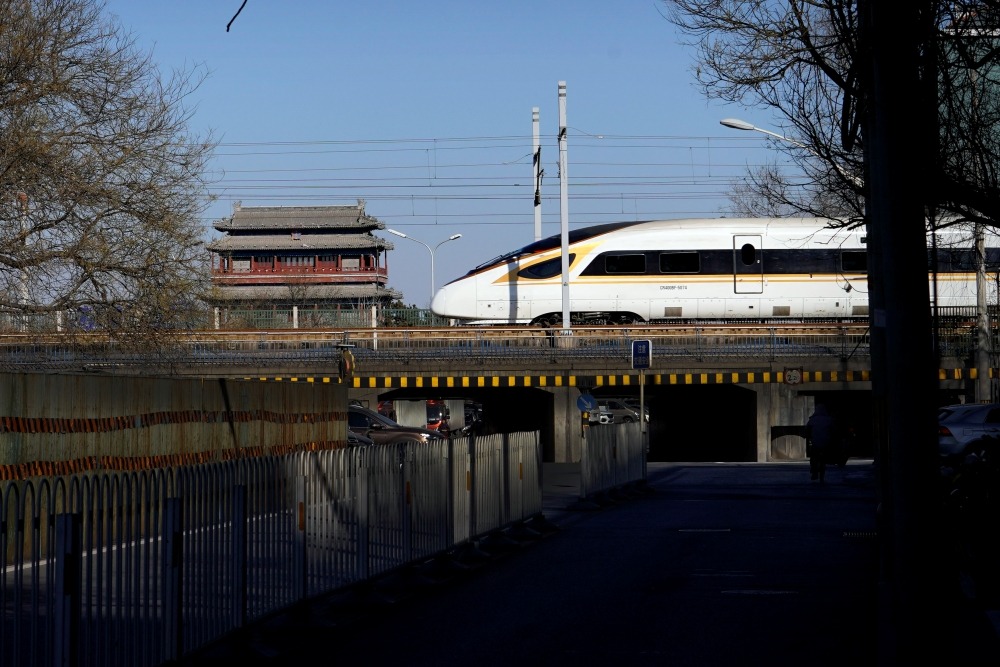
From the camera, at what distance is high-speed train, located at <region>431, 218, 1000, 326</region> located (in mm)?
44062

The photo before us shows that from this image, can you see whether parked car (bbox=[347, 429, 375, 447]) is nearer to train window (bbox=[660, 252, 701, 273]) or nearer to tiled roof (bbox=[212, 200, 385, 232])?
train window (bbox=[660, 252, 701, 273])

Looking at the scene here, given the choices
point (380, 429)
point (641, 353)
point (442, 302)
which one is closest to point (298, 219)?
point (442, 302)

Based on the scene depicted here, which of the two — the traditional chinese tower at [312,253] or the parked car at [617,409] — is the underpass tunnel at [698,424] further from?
the traditional chinese tower at [312,253]

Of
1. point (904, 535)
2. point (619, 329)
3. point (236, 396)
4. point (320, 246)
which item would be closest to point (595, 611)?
point (904, 535)

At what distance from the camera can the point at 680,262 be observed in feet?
145

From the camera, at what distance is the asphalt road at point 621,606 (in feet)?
27.9

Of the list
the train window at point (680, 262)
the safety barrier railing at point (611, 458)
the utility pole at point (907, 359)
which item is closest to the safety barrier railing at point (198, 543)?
the utility pole at point (907, 359)

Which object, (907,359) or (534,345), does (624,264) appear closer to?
(534,345)

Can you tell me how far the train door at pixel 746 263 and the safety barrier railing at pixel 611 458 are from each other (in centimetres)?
1903

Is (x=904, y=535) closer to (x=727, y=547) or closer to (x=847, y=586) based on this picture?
(x=847, y=586)

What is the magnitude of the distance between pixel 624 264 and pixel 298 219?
165ft

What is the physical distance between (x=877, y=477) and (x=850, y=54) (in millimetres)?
4734

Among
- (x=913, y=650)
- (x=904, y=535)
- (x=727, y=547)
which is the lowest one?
(x=727, y=547)

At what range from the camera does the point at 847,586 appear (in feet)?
38.7
